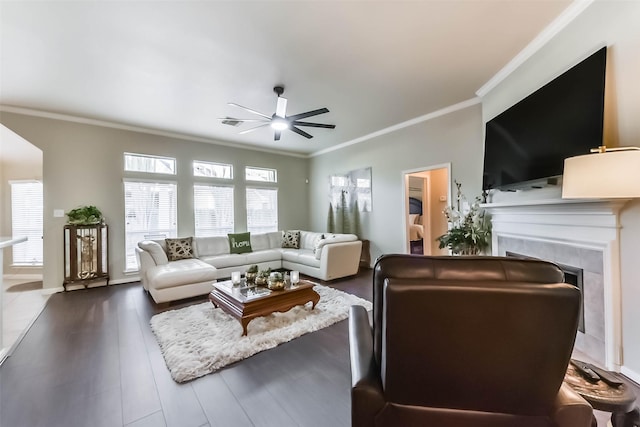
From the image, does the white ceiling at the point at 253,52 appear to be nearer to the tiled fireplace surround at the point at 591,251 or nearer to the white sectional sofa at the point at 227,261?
the tiled fireplace surround at the point at 591,251

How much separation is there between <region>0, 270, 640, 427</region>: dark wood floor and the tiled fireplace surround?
379mm

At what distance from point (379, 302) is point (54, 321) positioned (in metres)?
3.98

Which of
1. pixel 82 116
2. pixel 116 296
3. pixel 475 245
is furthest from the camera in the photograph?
pixel 82 116

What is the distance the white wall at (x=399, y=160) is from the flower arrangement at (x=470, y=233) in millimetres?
401

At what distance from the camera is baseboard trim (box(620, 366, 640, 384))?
1761 millimetres

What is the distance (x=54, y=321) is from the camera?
9.75 ft

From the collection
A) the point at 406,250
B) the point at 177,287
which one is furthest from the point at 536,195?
the point at 177,287

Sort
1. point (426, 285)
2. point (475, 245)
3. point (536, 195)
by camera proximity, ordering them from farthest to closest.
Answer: point (475, 245) < point (536, 195) < point (426, 285)

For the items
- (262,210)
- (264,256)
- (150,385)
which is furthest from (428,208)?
(150,385)

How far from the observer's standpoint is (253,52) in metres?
2.65

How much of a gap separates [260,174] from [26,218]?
457 centimetres

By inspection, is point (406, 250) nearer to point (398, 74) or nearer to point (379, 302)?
point (398, 74)

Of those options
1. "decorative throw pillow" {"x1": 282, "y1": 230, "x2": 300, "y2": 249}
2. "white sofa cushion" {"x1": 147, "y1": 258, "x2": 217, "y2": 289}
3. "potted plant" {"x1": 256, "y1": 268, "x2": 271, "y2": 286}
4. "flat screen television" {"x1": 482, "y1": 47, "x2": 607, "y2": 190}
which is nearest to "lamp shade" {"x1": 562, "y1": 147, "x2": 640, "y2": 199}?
"flat screen television" {"x1": 482, "y1": 47, "x2": 607, "y2": 190}

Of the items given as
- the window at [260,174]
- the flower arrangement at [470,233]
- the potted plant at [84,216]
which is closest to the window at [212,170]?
the window at [260,174]
